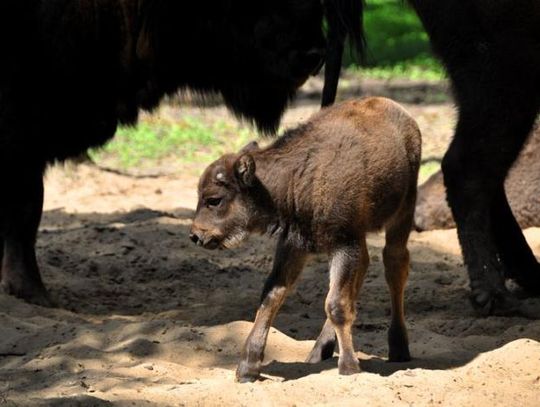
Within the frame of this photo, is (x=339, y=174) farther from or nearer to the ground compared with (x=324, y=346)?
farther from the ground

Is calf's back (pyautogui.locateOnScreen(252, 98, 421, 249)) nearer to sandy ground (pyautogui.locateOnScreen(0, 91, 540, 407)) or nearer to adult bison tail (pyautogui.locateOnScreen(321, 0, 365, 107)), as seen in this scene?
sandy ground (pyautogui.locateOnScreen(0, 91, 540, 407))

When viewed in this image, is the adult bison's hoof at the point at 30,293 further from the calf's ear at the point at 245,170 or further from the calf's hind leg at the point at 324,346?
the calf's ear at the point at 245,170

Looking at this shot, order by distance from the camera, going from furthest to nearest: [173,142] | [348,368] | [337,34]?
[173,142], [337,34], [348,368]

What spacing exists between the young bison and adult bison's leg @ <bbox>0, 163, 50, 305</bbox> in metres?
1.80

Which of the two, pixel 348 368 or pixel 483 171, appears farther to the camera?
pixel 483 171

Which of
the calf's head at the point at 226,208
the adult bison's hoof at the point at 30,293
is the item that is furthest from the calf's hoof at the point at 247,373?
the adult bison's hoof at the point at 30,293

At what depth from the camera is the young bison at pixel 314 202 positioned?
458 centimetres

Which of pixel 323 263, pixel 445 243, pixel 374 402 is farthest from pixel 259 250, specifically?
pixel 374 402

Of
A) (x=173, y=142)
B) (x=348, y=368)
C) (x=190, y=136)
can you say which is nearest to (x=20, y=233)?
(x=348, y=368)

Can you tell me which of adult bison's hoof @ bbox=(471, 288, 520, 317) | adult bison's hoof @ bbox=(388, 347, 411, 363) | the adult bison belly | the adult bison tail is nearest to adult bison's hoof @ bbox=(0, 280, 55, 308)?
the adult bison tail

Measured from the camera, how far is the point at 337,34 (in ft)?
20.9

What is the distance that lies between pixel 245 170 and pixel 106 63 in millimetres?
1865

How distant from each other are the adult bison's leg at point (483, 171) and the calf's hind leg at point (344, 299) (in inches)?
50.3

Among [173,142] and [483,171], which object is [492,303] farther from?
[173,142]
